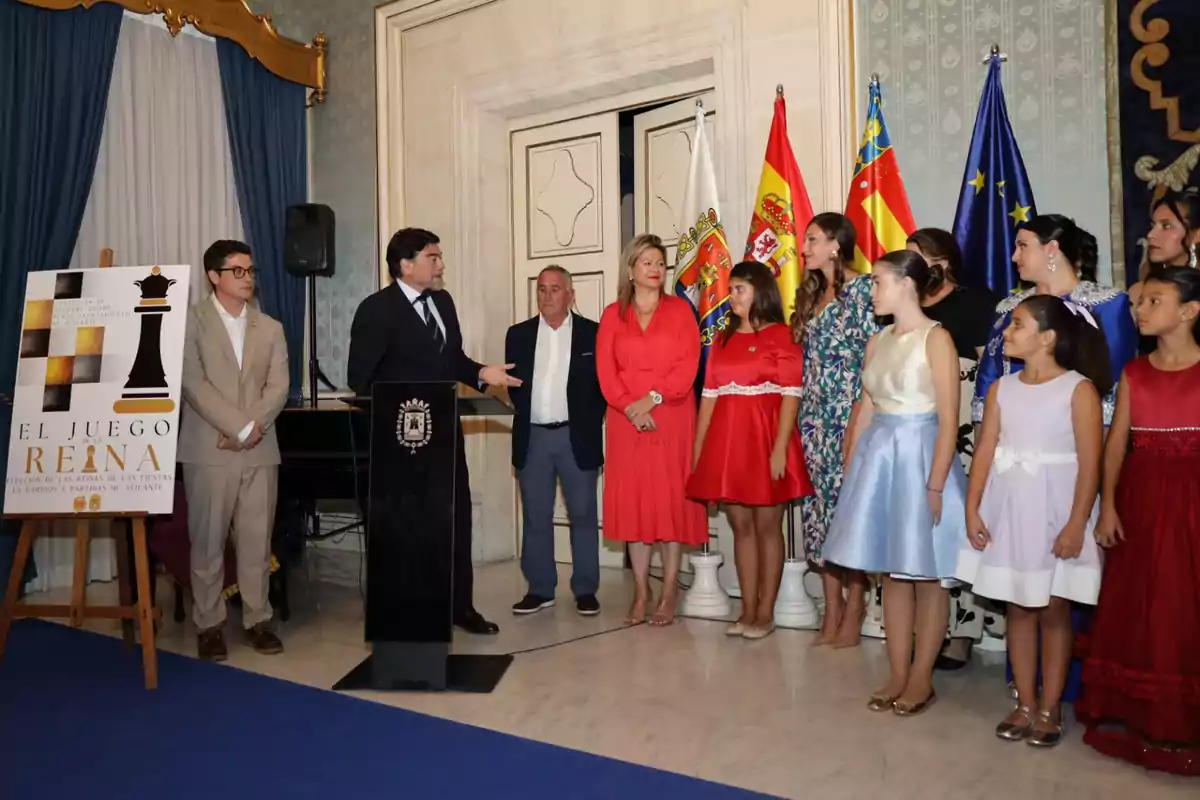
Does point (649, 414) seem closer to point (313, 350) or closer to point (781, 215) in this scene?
point (781, 215)

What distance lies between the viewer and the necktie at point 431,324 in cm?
421

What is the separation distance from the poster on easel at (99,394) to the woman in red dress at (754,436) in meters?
2.15

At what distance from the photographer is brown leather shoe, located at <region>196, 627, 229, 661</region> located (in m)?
4.01

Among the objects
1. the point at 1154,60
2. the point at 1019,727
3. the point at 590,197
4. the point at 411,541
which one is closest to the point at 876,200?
the point at 1154,60

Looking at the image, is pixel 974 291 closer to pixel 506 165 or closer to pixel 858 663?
pixel 858 663

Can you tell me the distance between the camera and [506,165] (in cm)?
643

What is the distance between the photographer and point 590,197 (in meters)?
6.06

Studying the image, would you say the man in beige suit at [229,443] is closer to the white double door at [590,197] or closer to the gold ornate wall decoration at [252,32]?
the white double door at [590,197]

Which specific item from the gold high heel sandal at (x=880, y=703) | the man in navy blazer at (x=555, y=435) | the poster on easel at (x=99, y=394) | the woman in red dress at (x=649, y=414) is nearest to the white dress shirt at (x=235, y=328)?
the poster on easel at (x=99, y=394)

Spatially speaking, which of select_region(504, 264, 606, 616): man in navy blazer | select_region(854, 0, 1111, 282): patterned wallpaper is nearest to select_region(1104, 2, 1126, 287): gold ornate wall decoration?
select_region(854, 0, 1111, 282): patterned wallpaper

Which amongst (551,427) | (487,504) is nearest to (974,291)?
(551,427)

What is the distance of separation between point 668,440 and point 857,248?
1191 millimetres

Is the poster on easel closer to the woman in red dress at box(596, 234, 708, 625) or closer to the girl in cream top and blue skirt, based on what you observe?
the woman in red dress at box(596, 234, 708, 625)

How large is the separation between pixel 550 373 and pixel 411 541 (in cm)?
144
